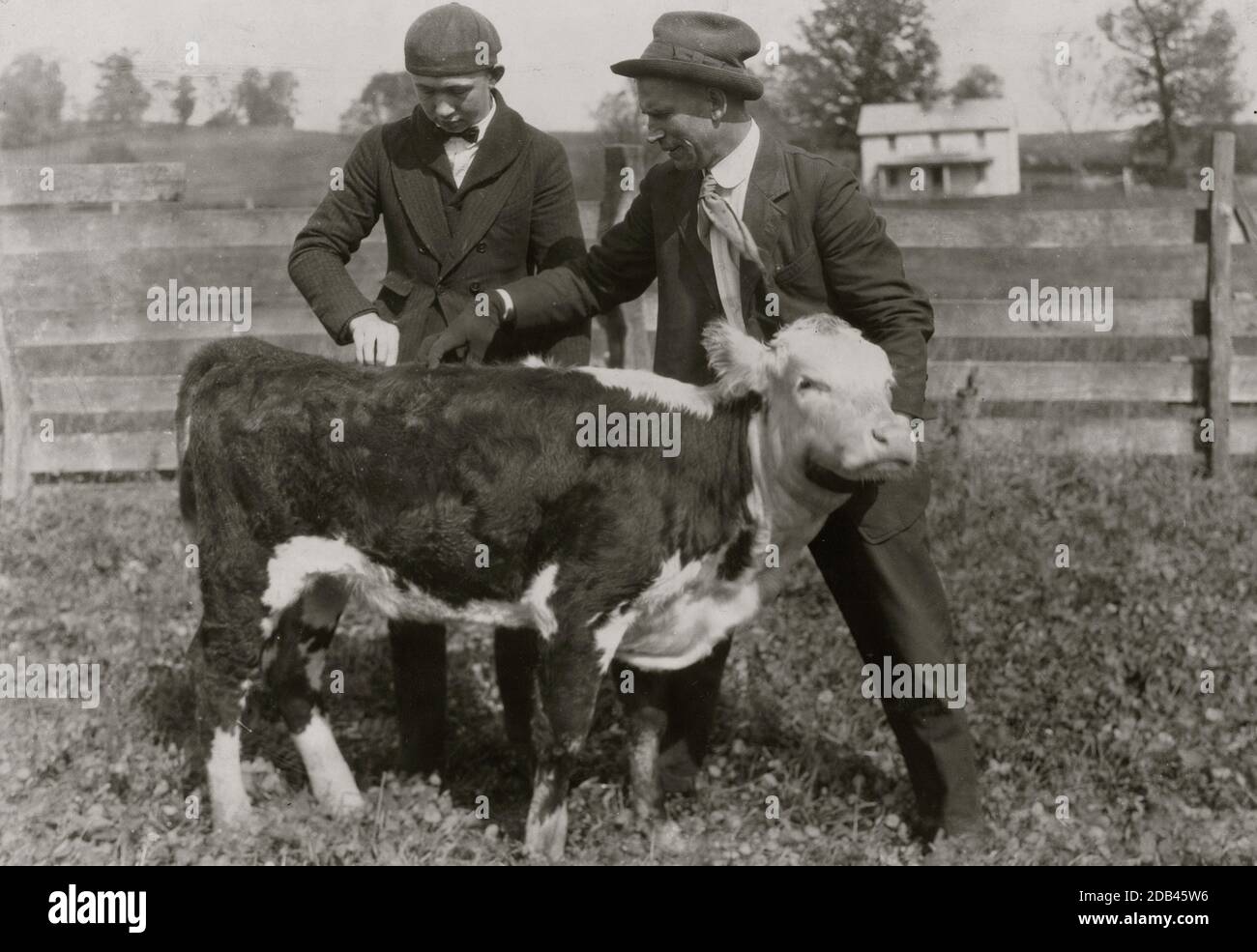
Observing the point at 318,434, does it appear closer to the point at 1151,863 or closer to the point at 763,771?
the point at 763,771

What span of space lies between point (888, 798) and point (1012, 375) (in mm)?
4852

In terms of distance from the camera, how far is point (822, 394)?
4.44m

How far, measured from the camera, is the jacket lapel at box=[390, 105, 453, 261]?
5.21 metres

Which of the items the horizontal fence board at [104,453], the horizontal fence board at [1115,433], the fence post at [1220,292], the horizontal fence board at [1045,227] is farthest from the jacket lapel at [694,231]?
the horizontal fence board at [104,453]

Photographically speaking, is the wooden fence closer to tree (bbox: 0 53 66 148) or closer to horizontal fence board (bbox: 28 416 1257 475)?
horizontal fence board (bbox: 28 416 1257 475)

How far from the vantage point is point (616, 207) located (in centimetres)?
945

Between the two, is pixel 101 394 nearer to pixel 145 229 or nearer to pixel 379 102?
pixel 145 229

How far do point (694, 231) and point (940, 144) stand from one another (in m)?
15.0

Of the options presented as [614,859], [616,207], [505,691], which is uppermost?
[616,207]

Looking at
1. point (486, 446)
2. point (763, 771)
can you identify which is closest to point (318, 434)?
point (486, 446)

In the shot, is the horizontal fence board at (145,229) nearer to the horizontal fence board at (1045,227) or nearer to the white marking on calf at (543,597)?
the horizontal fence board at (1045,227)

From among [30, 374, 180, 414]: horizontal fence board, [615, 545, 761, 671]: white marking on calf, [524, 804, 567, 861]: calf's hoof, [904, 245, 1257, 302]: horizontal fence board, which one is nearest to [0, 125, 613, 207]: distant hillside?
[30, 374, 180, 414]: horizontal fence board

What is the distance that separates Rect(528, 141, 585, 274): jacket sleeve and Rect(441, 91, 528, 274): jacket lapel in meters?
0.13

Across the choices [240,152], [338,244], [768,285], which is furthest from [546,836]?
[240,152]
